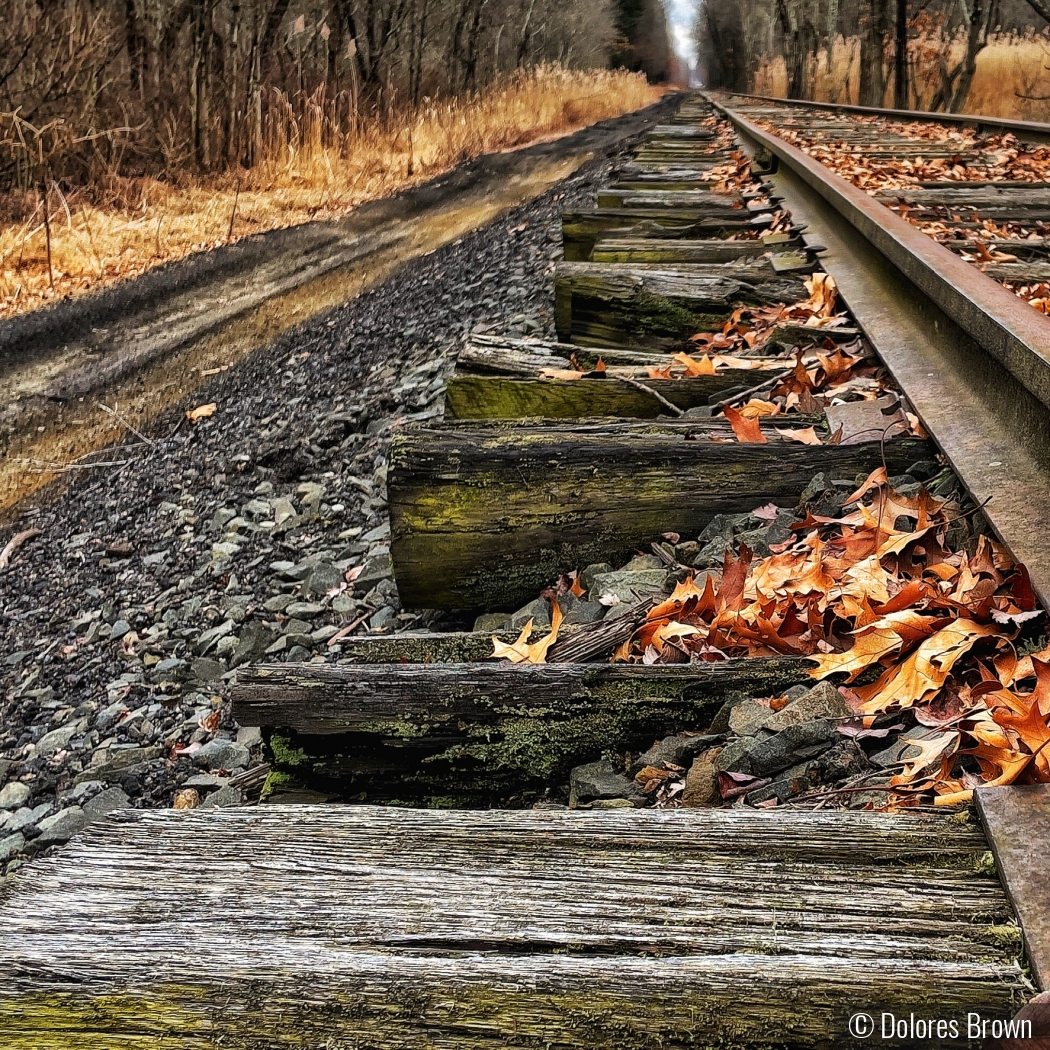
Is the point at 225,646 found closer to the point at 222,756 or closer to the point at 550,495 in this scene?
the point at 222,756

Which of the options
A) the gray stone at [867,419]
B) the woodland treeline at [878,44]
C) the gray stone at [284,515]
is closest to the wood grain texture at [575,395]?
the gray stone at [867,419]

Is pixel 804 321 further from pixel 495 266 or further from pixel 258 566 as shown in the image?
pixel 495 266

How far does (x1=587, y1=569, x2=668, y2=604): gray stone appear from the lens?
173cm

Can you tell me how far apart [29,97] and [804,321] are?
9.70 meters

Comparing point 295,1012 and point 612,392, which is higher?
point 612,392

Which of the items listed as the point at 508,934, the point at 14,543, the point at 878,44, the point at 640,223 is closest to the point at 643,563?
the point at 508,934

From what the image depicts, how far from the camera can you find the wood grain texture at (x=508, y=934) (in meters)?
0.76

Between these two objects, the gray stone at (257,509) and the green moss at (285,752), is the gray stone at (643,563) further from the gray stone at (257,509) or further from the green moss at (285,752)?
the gray stone at (257,509)

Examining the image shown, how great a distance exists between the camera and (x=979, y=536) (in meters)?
1.57

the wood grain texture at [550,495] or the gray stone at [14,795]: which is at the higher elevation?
the wood grain texture at [550,495]

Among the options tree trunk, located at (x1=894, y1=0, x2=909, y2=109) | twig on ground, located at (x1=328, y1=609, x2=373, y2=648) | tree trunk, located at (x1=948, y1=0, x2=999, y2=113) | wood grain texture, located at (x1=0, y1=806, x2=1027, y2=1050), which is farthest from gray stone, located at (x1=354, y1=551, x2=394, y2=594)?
tree trunk, located at (x1=894, y1=0, x2=909, y2=109)

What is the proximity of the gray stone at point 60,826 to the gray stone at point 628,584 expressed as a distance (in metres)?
1.25

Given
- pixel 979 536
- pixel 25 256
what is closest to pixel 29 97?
pixel 25 256

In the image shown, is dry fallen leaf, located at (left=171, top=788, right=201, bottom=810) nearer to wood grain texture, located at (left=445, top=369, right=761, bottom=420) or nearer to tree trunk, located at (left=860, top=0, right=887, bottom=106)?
wood grain texture, located at (left=445, top=369, right=761, bottom=420)
